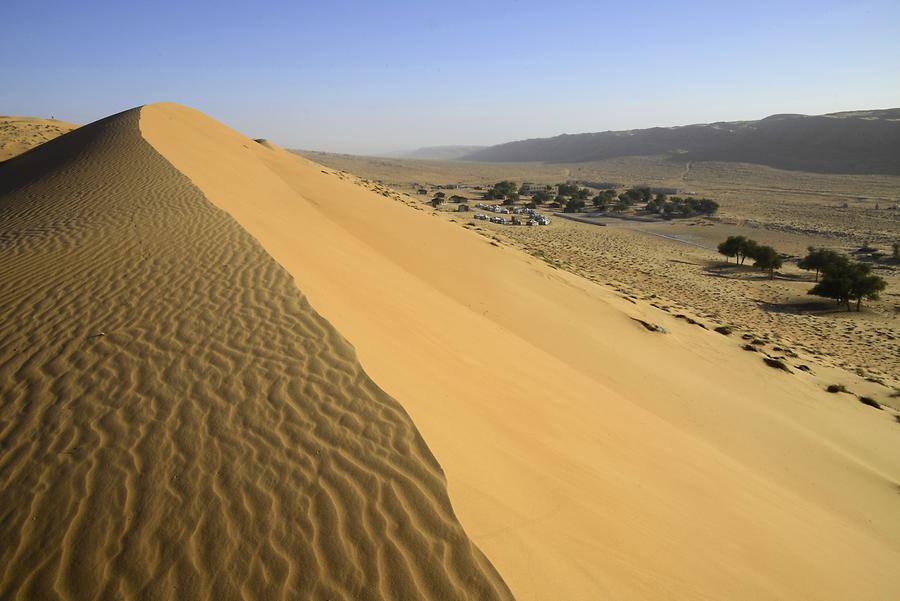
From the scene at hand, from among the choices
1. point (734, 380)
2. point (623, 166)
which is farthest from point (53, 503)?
point (623, 166)

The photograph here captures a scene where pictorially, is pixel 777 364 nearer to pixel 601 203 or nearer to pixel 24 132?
pixel 601 203

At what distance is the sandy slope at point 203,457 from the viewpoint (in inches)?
105

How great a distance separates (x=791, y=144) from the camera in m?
96.6

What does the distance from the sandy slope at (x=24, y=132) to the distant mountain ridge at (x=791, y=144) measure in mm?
98244

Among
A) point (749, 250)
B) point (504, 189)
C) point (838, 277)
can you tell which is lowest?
point (838, 277)

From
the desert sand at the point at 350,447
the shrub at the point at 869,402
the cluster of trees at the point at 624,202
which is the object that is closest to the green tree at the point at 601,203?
the cluster of trees at the point at 624,202

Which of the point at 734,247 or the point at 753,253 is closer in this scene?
the point at 753,253

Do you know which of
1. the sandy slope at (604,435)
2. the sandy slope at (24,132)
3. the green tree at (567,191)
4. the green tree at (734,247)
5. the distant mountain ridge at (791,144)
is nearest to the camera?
the sandy slope at (604,435)

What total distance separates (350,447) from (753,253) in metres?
29.6

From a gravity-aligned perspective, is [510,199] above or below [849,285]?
above

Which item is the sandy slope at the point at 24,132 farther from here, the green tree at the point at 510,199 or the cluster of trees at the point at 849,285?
the cluster of trees at the point at 849,285

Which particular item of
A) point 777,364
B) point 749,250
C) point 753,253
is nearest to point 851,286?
point 753,253

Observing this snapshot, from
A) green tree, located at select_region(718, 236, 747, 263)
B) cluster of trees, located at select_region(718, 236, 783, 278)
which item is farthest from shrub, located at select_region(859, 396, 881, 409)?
green tree, located at select_region(718, 236, 747, 263)

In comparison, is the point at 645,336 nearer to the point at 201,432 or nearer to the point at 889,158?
the point at 201,432
